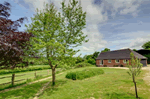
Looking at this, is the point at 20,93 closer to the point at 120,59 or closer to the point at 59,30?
the point at 59,30

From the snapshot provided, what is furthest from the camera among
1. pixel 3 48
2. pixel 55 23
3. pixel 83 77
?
pixel 83 77

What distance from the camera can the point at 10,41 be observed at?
7090 mm

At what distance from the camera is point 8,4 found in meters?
7.46

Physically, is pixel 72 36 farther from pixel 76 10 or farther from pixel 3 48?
pixel 3 48

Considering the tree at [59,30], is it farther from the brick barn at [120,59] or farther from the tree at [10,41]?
the brick barn at [120,59]

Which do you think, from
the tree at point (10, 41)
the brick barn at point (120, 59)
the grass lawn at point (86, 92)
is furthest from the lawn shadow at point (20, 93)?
the brick barn at point (120, 59)

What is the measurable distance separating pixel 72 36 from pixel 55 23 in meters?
2.49

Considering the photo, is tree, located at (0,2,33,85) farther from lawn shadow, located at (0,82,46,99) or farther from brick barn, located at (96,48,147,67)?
brick barn, located at (96,48,147,67)

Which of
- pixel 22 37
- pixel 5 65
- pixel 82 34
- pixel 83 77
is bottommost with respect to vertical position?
pixel 83 77

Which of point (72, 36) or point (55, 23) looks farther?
point (72, 36)

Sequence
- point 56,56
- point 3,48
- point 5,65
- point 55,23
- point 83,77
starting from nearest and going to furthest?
point 3,48 → point 5,65 → point 56,56 → point 55,23 → point 83,77

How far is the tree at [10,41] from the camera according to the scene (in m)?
6.77

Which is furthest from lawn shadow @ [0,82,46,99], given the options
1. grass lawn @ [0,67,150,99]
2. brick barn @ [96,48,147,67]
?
brick barn @ [96,48,147,67]

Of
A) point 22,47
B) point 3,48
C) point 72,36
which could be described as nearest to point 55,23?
point 72,36
